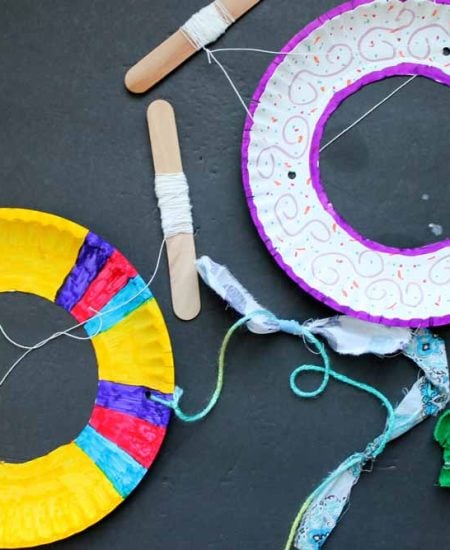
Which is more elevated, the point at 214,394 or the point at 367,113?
the point at 367,113

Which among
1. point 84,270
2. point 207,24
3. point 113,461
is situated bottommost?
point 113,461

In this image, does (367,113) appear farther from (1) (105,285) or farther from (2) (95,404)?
(2) (95,404)

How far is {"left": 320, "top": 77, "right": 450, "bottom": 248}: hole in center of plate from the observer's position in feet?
3.45

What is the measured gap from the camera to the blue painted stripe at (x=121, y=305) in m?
1.03

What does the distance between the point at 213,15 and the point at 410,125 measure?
0.93 ft

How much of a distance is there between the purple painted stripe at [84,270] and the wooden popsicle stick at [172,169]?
0.08 meters

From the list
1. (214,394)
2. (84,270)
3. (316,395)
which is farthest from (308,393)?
(84,270)

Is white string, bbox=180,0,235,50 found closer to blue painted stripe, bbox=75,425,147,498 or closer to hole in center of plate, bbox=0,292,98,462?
hole in center of plate, bbox=0,292,98,462

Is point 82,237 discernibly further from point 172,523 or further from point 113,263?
point 172,523

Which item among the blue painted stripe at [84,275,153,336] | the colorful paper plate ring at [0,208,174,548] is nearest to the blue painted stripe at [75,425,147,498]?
the colorful paper plate ring at [0,208,174,548]

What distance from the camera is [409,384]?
1.07 meters

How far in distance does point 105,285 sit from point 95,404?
149 millimetres

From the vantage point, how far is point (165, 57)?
1048mm

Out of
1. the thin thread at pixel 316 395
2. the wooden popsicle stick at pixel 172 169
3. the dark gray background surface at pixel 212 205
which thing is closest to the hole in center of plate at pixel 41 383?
the dark gray background surface at pixel 212 205
